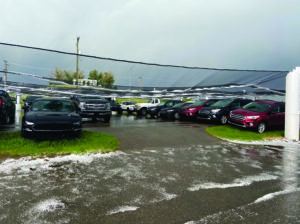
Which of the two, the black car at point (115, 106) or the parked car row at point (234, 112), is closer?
the parked car row at point (234, 112)

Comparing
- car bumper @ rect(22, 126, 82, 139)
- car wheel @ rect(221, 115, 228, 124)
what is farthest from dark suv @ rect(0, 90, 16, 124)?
car wheel @ rect(221, 115, 228, 124)

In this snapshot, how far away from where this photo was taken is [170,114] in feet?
54.4

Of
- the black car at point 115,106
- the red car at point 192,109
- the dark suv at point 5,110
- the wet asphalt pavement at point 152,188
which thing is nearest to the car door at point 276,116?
the wet asphalt pavement at point 152,188

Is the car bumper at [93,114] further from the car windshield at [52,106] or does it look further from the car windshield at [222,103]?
the car windshield at [222,103]

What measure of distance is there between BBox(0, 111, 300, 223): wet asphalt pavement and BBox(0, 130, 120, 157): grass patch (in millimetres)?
481

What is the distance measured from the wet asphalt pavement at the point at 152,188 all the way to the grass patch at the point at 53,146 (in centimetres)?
48

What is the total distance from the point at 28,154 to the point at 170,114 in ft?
38.0

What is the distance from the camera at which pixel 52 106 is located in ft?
26.9

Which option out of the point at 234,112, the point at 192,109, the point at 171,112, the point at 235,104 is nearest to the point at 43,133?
the point at 234,112

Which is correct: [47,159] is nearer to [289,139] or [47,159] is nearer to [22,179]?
[22,179]

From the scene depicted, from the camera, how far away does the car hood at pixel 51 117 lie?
6.68m

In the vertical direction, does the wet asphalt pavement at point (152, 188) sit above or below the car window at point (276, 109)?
→ below

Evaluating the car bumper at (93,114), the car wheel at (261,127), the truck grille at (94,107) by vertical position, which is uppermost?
the truck grille at (94,107)

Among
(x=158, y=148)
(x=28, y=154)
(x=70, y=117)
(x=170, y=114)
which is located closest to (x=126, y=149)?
(x=158, y=148)
